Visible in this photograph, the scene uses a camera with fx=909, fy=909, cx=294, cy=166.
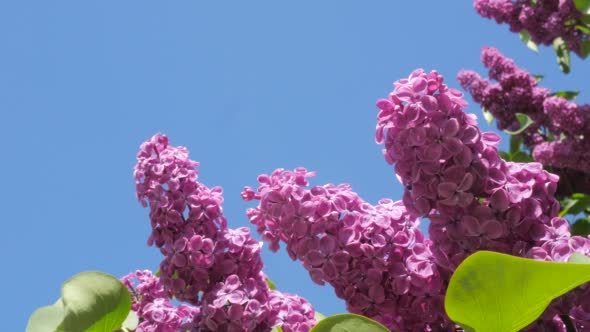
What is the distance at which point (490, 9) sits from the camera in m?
5.58

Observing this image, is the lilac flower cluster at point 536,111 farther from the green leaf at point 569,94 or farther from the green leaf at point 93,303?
the green leaf at point 93,303

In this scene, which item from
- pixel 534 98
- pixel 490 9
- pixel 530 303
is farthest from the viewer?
pixel 490 9

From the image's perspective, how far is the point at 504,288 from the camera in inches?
48.4

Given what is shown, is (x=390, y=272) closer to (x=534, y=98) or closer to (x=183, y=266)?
(x=183, y=266)

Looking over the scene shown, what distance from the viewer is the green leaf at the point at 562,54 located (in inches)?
212

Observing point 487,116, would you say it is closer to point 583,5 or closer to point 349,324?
point 583,5

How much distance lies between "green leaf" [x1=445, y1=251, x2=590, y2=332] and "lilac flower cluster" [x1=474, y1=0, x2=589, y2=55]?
3911mm

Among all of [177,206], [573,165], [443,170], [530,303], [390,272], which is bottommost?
[530,303]

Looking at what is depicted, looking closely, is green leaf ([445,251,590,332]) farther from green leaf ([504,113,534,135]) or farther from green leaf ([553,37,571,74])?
green leaf ([553,37,571,74])

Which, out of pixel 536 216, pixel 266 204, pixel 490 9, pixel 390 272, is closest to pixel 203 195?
pixel 266 204

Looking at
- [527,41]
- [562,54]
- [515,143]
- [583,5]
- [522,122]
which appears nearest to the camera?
[583,5]

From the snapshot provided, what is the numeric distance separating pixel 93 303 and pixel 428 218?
1.89ft

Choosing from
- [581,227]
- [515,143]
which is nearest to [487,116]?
[515,143]

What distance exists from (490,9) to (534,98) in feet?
2.65
